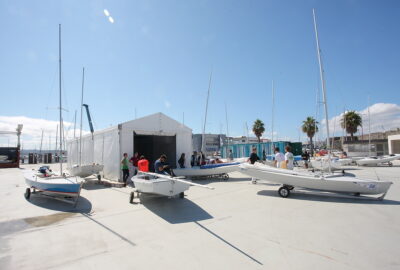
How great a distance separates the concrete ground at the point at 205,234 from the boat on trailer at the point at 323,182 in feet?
1.26

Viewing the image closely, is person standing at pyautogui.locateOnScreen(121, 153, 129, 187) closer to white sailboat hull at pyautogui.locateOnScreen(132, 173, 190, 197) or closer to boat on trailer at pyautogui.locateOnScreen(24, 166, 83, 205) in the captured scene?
boat on trailer at pyautogui.locateOnScreen(24, 166, 83, 205)

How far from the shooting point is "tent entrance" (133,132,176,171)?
1429 cm

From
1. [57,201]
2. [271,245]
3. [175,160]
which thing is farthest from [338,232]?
[175,160]

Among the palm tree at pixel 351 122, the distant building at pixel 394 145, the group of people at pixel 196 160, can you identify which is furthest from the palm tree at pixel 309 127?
the group of people at pixel 196 160

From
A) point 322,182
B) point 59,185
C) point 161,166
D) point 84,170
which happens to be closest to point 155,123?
point 84,170

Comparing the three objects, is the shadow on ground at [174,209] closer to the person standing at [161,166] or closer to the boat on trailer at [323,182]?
the person standing at [161,166]

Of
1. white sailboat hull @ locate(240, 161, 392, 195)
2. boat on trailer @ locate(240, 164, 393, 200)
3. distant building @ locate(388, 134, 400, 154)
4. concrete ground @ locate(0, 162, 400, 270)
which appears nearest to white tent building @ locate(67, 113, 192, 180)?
concrete ground @ locate(0, 162, 400, 270)

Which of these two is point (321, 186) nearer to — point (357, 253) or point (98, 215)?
point (357, 253)

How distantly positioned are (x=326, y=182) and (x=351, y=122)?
34.2 m

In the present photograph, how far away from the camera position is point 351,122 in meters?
34.7

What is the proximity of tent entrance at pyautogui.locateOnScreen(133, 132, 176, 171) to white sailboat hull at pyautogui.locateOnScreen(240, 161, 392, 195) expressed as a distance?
7.16m

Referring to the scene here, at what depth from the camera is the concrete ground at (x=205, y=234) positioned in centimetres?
353

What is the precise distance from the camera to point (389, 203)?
6.69m

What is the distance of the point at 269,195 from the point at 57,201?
7897 millimetres
